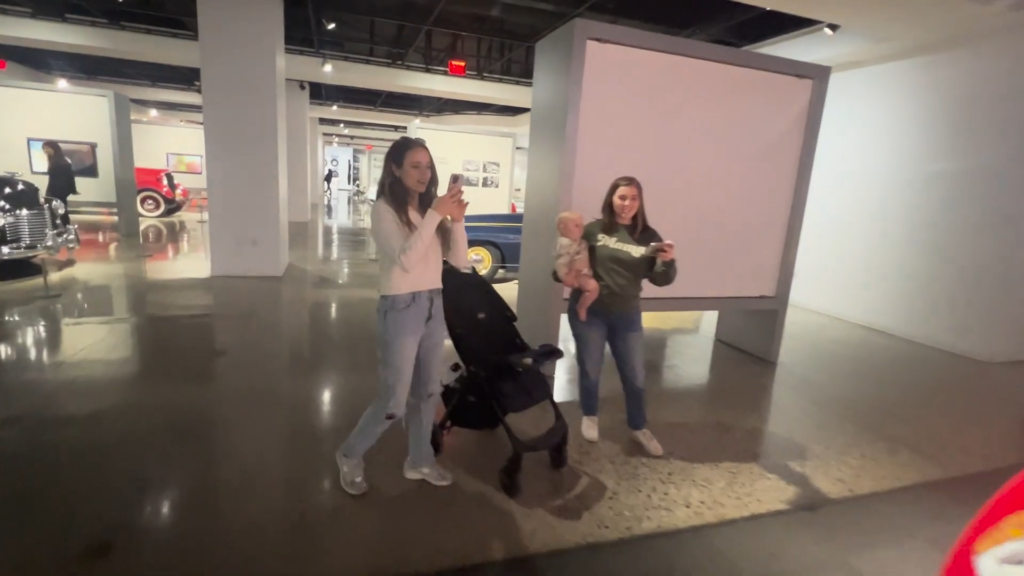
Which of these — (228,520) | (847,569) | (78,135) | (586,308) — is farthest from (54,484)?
(78,135)

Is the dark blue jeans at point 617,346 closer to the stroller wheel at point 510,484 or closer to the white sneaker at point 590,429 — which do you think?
the white sneaker at point 590,429

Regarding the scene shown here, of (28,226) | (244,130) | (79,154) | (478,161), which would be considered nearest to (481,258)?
(478,161)

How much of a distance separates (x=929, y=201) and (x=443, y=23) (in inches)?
269

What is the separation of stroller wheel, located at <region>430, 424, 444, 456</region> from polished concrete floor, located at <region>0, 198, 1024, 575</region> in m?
0.08

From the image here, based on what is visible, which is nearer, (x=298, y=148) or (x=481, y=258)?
(x=481, y=258)

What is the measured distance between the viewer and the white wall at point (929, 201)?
545 cm

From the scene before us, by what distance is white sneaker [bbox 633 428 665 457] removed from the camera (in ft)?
10.1

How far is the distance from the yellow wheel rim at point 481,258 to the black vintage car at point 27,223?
5295 mm

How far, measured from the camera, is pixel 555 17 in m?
7.51

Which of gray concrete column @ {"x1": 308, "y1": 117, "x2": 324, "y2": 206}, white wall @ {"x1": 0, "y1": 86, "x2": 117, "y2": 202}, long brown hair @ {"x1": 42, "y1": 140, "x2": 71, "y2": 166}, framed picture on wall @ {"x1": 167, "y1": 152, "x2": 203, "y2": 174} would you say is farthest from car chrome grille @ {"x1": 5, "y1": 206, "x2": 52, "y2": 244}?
framed picture on wall @ {"x1": 167, "y1": 152, "x2": 203, "y2": 174}

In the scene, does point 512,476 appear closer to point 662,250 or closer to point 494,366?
point 494,366

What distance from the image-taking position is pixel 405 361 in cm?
224

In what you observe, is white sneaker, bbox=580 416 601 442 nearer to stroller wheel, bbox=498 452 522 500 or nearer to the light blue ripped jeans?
stroller wheel, bbox=498 452 522 500

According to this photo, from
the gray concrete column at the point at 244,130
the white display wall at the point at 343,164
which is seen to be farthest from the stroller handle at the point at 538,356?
the white display wall at the point at 343,164
